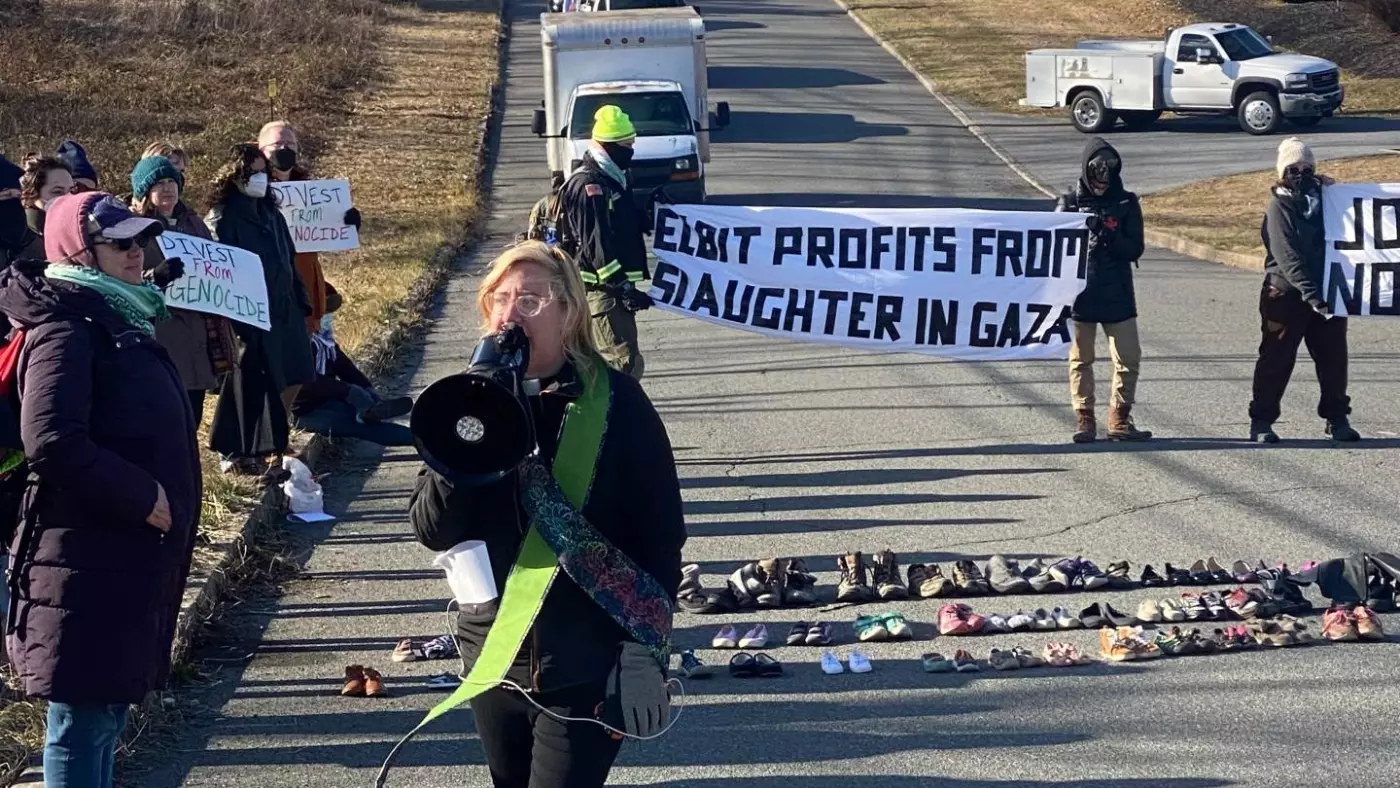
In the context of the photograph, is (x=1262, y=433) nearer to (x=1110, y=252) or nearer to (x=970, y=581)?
(x=1110, y=252)

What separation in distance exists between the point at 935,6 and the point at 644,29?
95.9 ft

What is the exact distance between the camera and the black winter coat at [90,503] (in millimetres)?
4328

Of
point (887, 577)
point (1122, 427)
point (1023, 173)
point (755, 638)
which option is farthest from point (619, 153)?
point (1023, 173)

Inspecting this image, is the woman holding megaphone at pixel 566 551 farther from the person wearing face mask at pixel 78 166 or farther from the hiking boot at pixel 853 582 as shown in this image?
the person wearing face mask at pixel 78 166

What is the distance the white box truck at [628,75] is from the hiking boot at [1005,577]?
15.7 meters

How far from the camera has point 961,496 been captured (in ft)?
32.1

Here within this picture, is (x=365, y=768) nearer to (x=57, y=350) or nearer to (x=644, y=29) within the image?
(x=57, y=350)

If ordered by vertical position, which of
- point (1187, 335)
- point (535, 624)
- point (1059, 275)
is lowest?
point (1187, 335)

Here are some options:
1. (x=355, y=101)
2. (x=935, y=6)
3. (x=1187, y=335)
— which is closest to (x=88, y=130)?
(x=355, y=101)

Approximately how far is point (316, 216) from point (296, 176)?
0.45 meters

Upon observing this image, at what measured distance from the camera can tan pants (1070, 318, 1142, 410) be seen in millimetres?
11000

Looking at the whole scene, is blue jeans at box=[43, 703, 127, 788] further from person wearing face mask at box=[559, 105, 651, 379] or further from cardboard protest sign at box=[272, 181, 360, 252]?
cardboard protest sign at box=[272, 181, 360, 252]

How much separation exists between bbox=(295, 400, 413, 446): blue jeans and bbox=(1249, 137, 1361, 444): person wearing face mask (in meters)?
5.44

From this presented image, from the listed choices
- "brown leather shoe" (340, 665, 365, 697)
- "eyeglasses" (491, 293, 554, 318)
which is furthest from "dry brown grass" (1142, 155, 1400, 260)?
"eyeglasses" (491, 293, 554, 318)
